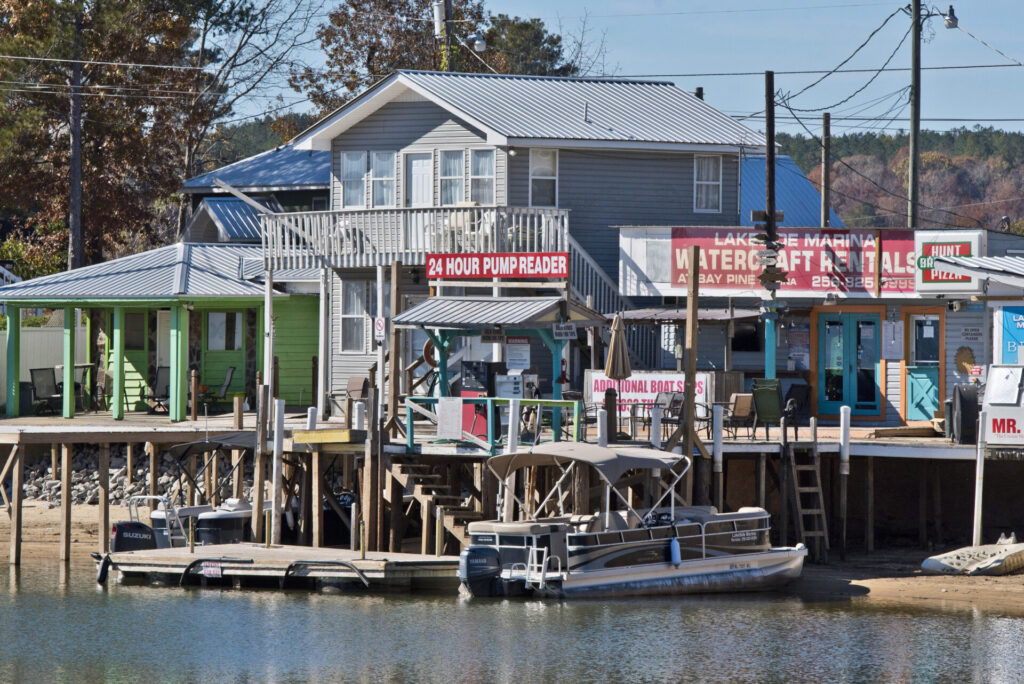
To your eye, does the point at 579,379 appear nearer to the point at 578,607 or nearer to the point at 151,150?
the point at 578,607

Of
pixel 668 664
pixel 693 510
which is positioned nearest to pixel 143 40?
pixel 693 510

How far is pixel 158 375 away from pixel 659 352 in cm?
1257

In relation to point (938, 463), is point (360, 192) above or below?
above

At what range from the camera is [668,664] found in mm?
21141

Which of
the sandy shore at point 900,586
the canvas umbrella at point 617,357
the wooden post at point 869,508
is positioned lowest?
the sandy shore at point 900,586

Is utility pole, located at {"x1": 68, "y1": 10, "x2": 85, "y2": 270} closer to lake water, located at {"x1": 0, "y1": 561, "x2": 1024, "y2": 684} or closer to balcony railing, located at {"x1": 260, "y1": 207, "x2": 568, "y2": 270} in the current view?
balcony railing, located at {"x1": 260, "y1": 207, "x2": 568, "y2": 270}

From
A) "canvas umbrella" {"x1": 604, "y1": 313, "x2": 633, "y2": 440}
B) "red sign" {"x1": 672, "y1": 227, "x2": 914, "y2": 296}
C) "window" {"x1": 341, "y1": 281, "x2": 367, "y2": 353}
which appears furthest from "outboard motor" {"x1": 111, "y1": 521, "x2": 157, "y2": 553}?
"red sign" {"x1": 672, "y1": 227, "x2": 914, "y2": 296}

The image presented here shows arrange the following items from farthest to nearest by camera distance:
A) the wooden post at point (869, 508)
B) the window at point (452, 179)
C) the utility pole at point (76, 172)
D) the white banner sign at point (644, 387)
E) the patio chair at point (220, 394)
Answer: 1. the utility pole at point (76, 172)
2. the patio chair at point (220, 394)
3. the window at point (452, 179)
4. the white banner sign at point (644, 387)
5. the wooden post at point (869, 508)

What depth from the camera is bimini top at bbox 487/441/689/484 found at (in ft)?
80.1

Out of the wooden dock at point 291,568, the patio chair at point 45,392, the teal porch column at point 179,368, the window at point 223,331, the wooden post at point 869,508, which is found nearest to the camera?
the wooden dock at point 291,568

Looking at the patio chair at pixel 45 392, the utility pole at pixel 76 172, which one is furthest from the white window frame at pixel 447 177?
the utility pole at pixel 76 172

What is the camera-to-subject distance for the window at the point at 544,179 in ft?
115

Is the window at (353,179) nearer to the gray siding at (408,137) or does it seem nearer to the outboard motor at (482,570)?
the gray siding at (408,137)

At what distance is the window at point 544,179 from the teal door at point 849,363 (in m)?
6.85
